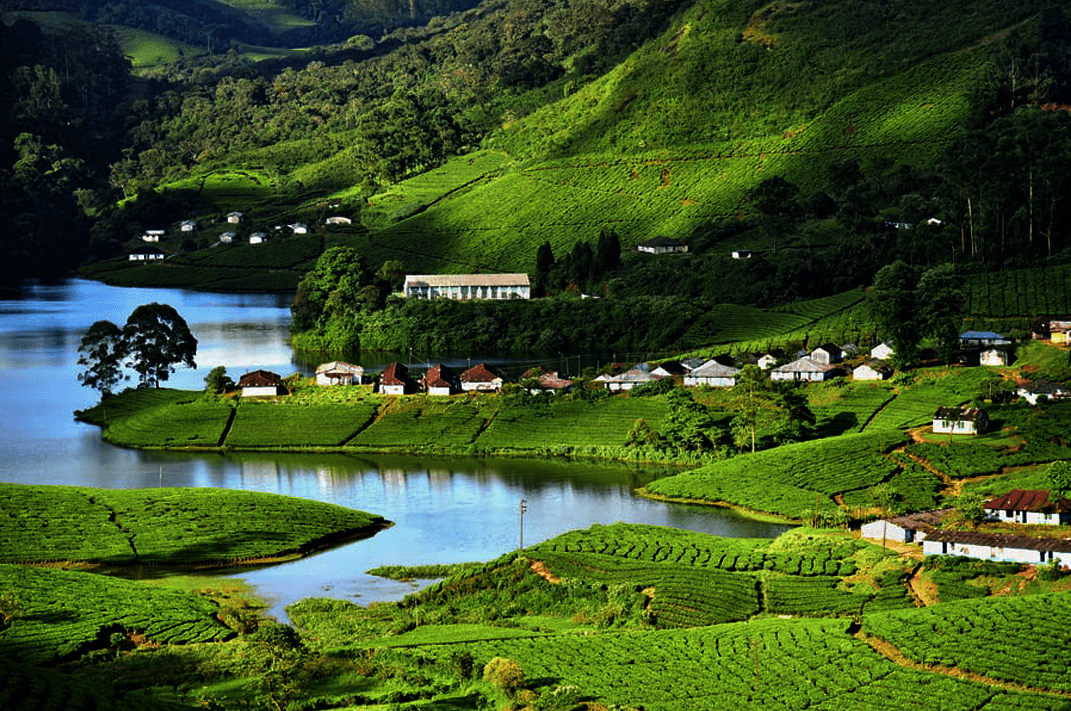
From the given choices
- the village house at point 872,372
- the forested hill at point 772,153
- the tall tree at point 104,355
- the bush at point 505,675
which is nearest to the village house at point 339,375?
the tall tree at point 104,355

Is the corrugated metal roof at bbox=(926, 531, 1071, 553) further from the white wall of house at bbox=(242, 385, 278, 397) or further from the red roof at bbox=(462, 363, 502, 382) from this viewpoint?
the white wall of house at bbox=(242, 385, 278, 397)

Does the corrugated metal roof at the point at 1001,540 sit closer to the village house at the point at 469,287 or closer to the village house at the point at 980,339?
the village house at the point at 980,339

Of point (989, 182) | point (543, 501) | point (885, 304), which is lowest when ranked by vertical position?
point (543, 501)

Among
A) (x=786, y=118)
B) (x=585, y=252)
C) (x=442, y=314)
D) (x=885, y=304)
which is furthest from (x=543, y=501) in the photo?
(x=786, y=118)

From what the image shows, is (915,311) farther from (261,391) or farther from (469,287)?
(469,287)

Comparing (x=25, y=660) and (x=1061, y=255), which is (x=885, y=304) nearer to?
(x=1061, y=255)

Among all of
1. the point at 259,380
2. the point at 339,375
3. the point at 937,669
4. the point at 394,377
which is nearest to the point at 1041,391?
the point at 394,377

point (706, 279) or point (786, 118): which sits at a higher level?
point (786, 118)

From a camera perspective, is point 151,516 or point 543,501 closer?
point 151,516
